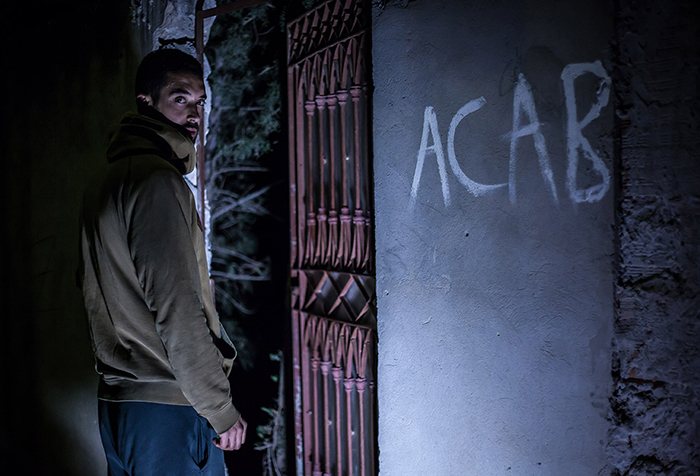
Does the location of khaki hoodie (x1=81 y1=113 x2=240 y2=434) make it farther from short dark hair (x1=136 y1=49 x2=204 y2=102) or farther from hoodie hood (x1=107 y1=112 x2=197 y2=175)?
short dark hair (x1=136 y1=49 x2=204 y2=102)

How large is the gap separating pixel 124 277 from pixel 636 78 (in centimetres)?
205

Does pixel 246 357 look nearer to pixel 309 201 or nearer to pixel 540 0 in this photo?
pixel 309 201

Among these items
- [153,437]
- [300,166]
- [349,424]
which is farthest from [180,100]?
[349,424]

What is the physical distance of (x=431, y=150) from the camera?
2.02m

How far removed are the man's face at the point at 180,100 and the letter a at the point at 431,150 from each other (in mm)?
1018

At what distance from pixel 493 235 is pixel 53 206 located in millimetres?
3223

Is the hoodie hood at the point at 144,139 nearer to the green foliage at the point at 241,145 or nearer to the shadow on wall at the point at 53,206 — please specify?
the green foliage at the point at 241,145

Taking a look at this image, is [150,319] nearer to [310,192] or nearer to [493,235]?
[310,192]

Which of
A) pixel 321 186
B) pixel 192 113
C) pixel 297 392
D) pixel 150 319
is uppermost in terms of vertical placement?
pixel 192 113

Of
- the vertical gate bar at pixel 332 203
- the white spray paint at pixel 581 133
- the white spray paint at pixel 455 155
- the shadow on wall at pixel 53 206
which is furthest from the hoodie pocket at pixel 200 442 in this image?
the shadow on wall at pixel 53 206

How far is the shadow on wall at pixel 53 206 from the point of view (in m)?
3.18

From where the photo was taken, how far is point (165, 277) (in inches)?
62.9

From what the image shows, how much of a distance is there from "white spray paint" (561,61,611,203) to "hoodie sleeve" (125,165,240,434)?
58.9 inches

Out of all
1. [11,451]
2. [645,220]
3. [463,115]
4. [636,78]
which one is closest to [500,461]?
[645,220]
